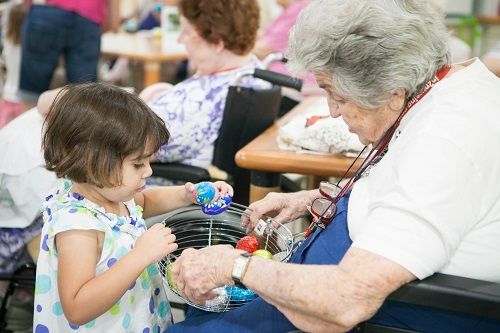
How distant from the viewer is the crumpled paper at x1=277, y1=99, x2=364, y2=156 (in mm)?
1942

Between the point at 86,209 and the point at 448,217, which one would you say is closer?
the point at 448,217

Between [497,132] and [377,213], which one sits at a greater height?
[497,132]

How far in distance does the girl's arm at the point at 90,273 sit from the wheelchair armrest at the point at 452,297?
1.71 feet

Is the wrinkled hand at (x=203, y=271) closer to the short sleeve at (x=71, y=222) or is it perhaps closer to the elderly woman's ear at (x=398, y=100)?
the short sleeve at (x=71, y=222)

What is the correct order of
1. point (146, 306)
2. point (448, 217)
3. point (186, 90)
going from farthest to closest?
point (186, 90)
point (146, 306)
point (448, 217)

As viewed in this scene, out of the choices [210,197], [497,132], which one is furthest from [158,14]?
[497,132]

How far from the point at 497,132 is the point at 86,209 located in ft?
2.85

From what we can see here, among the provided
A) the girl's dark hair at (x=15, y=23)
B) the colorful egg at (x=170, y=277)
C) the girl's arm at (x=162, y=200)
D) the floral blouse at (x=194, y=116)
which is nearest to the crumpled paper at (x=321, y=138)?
the floral blouse at (x=194, y=116)

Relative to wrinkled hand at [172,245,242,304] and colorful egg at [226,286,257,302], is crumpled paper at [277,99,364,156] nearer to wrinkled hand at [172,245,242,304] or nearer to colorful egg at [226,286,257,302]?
colorful egg at [226,286,257,302]

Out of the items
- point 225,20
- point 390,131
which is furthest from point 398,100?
point 225,20

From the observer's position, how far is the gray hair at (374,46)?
127cm

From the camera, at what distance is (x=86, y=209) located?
1433mm

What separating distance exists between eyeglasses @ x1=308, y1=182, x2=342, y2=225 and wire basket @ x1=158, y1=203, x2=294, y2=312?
0.11m

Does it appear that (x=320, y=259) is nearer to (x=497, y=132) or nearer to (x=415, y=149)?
(x=415, y=149)
